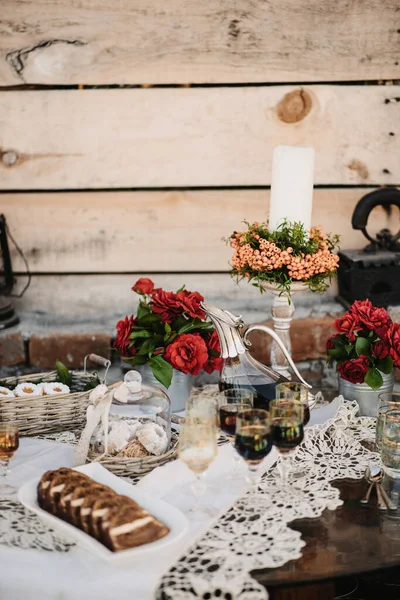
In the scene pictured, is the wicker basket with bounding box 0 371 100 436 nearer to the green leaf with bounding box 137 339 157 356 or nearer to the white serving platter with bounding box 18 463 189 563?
the green leaf with bounding box 137 339 157 356

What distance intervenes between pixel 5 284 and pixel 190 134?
0.70m

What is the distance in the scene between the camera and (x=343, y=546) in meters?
1.18

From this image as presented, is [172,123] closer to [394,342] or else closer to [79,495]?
[394,342]

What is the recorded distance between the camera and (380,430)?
1460mm

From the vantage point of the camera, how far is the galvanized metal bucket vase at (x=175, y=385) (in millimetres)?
1742

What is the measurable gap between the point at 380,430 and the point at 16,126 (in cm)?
139

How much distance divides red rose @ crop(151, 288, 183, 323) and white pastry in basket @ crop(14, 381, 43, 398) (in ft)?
1.04

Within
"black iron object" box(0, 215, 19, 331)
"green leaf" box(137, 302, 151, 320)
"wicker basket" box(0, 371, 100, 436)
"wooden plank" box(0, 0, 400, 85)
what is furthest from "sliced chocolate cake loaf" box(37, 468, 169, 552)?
"wooden plank" box(0, 0, 400, 85)

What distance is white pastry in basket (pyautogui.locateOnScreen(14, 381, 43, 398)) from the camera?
1.61 metres

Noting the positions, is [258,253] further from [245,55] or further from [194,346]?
[245,55]

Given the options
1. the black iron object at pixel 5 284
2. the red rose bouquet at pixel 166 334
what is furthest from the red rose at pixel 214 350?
the black iron object at pixel 5 284

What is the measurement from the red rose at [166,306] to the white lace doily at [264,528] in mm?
408

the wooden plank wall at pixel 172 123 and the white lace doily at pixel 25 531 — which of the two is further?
the wooden plank wall at pixel 172 123

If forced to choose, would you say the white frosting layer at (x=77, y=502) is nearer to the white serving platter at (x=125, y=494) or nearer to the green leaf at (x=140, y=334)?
the white serving platter at (x=125, y=494)
